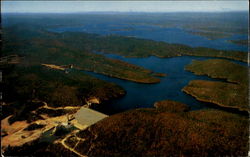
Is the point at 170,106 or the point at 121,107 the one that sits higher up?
the point at 170,106

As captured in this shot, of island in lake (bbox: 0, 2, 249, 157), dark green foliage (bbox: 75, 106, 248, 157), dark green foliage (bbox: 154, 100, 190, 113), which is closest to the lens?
dark green foliage (bbox: 75, 106, 248, 157)

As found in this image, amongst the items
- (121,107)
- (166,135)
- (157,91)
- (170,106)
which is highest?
(157,91)

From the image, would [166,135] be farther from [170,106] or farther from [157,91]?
[157,91]

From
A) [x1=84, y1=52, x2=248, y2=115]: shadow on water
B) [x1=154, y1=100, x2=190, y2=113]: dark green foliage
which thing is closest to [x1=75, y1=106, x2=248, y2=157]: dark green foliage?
[x1=154, y1=100, x2=190, y2=113]: dark green foliage

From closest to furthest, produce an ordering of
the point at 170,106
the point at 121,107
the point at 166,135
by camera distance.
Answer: the point at 166,135 < the point at 170,106 < the point at 121,107

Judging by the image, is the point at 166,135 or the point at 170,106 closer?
the point at 166,135

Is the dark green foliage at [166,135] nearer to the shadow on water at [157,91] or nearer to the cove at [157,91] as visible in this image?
the shadow on water at [157,91]

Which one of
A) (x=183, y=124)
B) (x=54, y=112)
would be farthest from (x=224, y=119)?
(x=54, y=112)

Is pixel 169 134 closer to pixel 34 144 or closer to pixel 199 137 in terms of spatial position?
pixel 199 137

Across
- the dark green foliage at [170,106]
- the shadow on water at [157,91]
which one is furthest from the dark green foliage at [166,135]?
the shadow on water at [157,91]

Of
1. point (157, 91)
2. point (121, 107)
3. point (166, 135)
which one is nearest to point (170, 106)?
Answer: point (157, 91)

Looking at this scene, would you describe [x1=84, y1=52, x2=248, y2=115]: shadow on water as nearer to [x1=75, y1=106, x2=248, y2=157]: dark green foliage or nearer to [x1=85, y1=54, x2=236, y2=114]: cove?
[x1=85, y1=54, x2=236, y2=114]: cove
